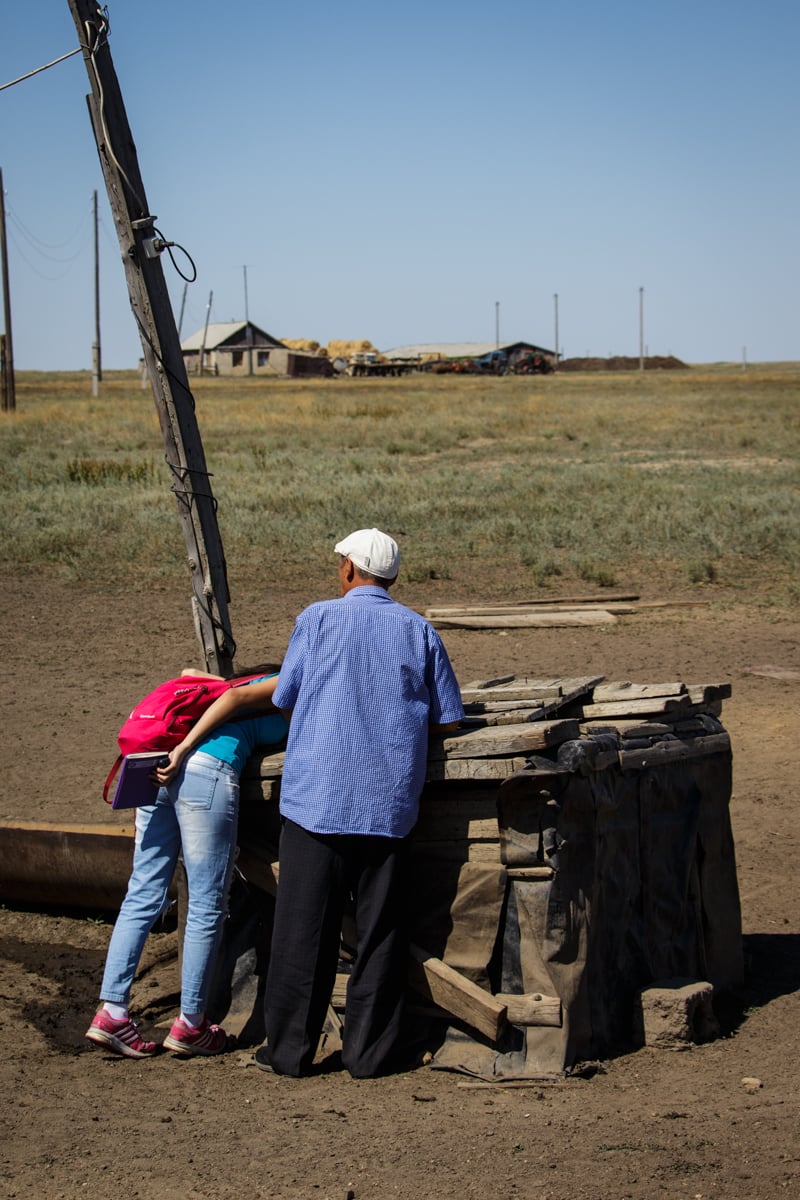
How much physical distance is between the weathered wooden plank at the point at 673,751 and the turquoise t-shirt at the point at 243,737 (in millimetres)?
1228

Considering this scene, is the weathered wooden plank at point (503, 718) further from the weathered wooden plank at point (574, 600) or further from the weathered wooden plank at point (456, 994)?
the weathered wooden plank at point (574, 600)

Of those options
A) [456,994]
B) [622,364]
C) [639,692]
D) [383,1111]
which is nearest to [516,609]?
[639,692]

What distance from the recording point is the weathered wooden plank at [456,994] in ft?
13.3

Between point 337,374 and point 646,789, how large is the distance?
80.3 m

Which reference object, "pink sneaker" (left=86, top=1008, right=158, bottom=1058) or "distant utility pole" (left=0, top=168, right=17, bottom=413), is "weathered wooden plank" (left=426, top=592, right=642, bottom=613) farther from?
"distant utility pole" (left=0, top=168, right=17, bottom=413)

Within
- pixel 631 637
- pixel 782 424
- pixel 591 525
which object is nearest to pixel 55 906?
pixel 631 637

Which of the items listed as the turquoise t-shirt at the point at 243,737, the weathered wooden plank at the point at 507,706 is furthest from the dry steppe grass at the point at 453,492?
the turquoise t-shirt at the point at 243,737

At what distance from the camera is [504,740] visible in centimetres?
415

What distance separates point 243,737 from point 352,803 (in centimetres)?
56

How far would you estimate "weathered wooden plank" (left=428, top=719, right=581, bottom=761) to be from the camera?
4117 mm

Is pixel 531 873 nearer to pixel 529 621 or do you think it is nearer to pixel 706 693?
pixel 706 693

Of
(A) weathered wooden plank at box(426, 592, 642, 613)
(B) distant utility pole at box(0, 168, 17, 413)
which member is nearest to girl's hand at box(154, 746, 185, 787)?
(A) weathered wooden plank at box(426, 592, 642, 613)

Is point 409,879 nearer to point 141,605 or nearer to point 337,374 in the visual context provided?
point 141,605

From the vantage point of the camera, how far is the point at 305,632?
4.14m
